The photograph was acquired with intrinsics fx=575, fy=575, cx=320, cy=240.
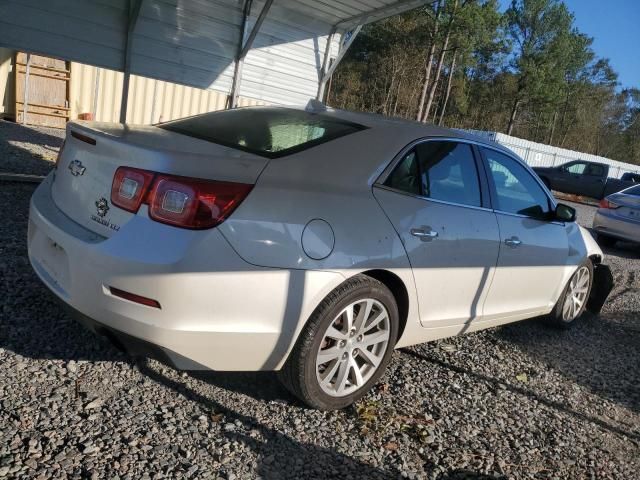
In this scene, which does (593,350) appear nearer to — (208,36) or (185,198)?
(185,198)

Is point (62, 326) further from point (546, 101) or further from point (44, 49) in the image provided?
point (546, 101)

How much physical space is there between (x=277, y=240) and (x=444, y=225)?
4.01 ft

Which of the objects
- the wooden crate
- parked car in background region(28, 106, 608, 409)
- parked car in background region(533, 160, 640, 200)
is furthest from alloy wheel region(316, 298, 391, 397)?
parked car in background region(533, 160, 640, 200)

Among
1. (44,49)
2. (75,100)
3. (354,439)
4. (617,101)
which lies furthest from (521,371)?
(617,101)

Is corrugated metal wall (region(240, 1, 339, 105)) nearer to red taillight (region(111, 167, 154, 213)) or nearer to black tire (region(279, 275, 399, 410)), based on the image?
red taillight (region(111, 167, 154, 213))

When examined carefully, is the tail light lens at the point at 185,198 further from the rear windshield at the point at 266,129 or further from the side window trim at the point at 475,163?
the side window trim at the point at 475,163

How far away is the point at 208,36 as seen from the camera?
334 inches

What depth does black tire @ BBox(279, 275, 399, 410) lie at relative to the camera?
9.20ft

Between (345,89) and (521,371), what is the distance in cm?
2857

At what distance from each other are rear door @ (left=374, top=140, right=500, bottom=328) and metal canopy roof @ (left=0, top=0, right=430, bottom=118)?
4926 millimetres

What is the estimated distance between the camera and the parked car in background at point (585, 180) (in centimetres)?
2256

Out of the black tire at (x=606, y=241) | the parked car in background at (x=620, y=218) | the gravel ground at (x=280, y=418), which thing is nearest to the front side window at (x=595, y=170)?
the black tire at (x=606, y=241)

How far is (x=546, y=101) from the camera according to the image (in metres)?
42.8

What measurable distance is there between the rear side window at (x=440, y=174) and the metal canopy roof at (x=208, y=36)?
4797 millimetres
